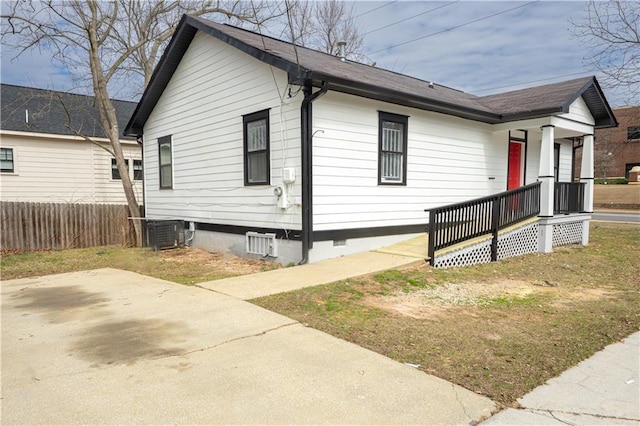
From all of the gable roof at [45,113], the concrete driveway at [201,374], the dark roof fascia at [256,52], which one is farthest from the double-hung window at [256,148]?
the gable roof at [45,113]

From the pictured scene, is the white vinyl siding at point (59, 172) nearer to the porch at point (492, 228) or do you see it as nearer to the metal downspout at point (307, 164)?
the metal downspout at point (307, 164)

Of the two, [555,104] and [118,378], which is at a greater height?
[555,104]

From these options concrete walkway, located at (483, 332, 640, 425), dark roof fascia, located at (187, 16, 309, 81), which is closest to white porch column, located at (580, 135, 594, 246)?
concrete walkway, located at (483, 332, 640, 425)

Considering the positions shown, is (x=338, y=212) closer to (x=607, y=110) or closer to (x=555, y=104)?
(x=555, y=104)

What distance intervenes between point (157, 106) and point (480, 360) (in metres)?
12.2

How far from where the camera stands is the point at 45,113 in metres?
16.5

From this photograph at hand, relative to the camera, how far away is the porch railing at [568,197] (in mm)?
11258

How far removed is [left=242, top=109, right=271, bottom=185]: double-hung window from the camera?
8.81m

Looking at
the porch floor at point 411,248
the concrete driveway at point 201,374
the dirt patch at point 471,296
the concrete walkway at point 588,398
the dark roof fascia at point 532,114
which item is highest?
the dark roof fascia at point 532,114

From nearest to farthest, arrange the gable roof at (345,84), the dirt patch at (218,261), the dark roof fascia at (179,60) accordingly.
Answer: the dark roof fascia at (179,60)
the gable roof at (345,84)
the dirt patch at (218,261)

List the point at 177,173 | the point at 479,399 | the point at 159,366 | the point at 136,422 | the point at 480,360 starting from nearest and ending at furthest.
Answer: the point at 136,422
the point at 479,399
the point at 159,366
the point at 480,360
the point at 177,173

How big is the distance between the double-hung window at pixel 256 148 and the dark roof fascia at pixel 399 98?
1.78 meters

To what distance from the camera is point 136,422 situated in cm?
265

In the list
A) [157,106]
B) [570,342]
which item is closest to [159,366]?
[570,342]
